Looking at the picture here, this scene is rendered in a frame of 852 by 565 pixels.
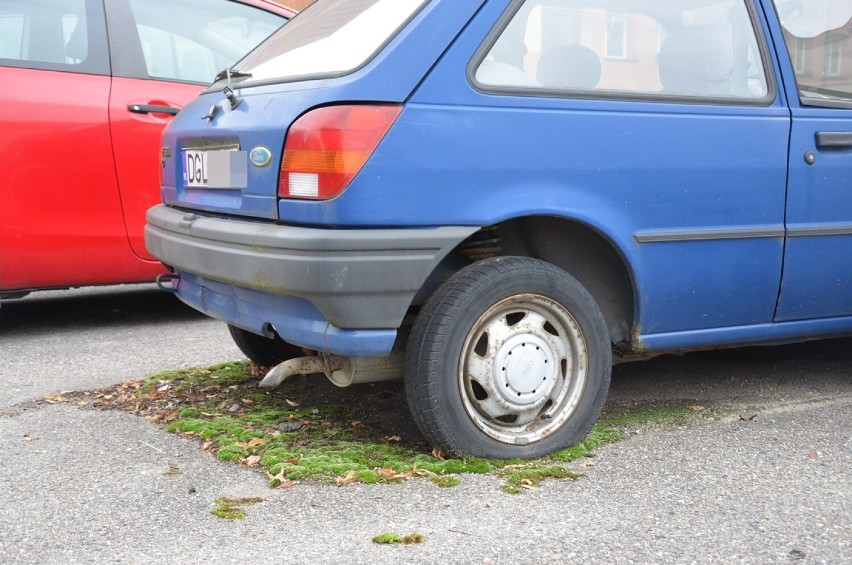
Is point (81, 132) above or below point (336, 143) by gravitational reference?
below

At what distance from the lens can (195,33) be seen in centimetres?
553

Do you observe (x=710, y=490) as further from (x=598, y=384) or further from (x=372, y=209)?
(x=372, y=209)

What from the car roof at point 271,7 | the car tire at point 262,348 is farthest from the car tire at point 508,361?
the car roof at point 271,7

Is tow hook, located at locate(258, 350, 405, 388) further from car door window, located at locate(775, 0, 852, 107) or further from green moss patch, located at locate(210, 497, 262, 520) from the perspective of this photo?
car door window, located at locate(775, 0, 852, 107)

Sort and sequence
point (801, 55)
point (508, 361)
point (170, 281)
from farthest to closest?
1. point (170, 281)
2. point (801, 55)
3. point (508, 361)

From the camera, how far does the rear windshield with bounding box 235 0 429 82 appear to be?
123 inches

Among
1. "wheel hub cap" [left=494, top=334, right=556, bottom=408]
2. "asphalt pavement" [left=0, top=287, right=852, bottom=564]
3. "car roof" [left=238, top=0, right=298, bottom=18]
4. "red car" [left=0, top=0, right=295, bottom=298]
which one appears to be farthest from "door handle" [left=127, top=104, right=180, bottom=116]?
"wheel hub cap" [left=494, top=334, right=556, bottom=408]

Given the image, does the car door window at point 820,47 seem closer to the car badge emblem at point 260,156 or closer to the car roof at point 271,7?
the car badge emblem at point 260,156

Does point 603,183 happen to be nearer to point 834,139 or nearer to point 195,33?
point 834,139

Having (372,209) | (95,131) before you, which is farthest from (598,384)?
(95,131)

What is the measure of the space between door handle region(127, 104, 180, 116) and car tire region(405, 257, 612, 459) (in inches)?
103

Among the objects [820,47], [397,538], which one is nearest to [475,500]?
[397,538]

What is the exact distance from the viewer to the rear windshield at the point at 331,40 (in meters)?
3.12

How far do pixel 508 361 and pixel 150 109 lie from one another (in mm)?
2789
